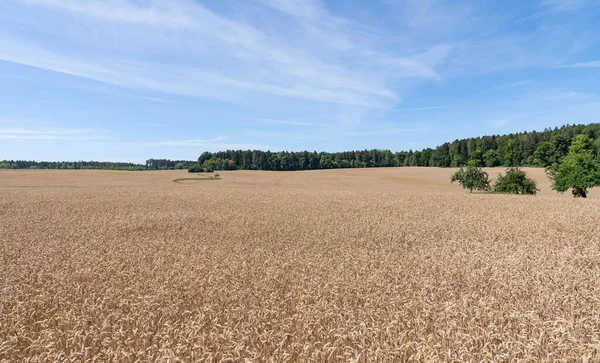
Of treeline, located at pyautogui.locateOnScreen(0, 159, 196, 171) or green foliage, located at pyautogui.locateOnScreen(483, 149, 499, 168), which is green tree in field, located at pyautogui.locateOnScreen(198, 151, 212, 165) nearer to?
treeline, located at pyautogui.locateOnScreen(0, 159, 196, 171)

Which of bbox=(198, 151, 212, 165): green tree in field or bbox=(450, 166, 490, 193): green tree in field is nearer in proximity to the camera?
bbox=(450, 166, 490, 193): green tree in field

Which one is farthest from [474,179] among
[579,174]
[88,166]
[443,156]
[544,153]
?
[88,166]

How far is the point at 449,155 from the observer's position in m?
122

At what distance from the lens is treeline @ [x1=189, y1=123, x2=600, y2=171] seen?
96875mm

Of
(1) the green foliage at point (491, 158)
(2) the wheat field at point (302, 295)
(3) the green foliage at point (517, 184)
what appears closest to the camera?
(2) the wheat field at point (302, 295)

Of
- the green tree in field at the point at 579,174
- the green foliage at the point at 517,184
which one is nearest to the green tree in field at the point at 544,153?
the green foliage at the point at 517,184

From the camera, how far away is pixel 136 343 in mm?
4711

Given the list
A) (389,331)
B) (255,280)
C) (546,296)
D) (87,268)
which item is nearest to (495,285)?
(546,296)

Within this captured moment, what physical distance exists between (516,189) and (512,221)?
25.1m

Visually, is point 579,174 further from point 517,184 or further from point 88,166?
point 88,166

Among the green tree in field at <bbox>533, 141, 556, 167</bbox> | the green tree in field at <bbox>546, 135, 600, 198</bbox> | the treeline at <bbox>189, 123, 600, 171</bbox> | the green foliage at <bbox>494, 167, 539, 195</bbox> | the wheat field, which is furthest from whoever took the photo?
the treeline at <bbox>189, 123, 600, 171</bbox>

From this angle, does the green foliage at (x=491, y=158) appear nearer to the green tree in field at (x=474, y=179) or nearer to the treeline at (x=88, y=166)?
the green tree in field at (x=474, y=179)

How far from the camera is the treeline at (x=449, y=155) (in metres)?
96.9

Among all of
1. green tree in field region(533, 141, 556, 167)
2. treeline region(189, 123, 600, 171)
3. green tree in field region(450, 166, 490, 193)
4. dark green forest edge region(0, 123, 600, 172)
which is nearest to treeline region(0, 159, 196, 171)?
dark green forest edge region(0, 123, 600, 172)
